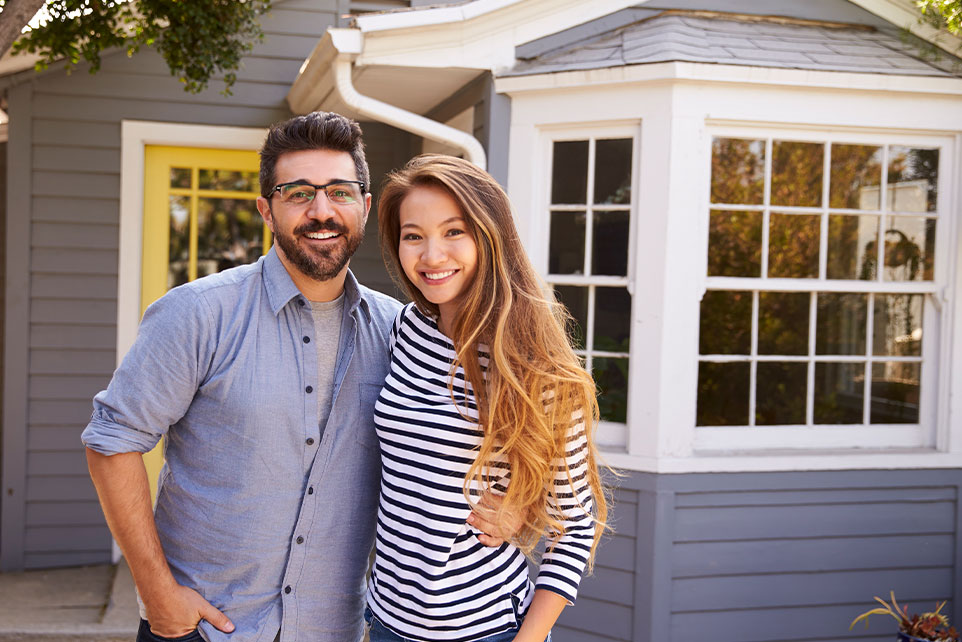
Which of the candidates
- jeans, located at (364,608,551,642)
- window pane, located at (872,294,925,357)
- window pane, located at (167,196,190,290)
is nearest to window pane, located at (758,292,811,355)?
window pane, located at (872,294,925,357)

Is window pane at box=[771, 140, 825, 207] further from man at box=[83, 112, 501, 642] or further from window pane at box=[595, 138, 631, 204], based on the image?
man at box=[83, 112, 501, 642]

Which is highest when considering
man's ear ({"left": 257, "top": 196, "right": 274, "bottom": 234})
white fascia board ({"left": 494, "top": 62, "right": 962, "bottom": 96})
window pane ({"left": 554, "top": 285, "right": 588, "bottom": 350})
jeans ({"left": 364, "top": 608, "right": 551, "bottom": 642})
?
white fascia board ({"left": 494, "top": 62, "right": 962, "bottom": 96})

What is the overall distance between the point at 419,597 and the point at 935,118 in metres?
3.30

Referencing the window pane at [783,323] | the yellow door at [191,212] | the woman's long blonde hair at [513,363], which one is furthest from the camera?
the yellow door at [191,212]

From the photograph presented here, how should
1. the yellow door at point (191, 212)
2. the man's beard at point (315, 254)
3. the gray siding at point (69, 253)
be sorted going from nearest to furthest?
the man's beard at point (315, 254), the gray siding at point (69, 253), the yellow door at point (191, 212)

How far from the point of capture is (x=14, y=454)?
4895 millimetres

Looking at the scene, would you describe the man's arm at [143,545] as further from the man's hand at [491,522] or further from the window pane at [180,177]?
the window pane at [180,177]

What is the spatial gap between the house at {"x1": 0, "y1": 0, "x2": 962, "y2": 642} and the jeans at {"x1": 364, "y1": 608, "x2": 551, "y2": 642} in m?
1.97

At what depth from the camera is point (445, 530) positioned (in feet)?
5.67

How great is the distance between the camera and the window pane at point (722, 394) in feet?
12.5

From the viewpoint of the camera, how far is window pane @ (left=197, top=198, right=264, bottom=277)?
5.18 meters

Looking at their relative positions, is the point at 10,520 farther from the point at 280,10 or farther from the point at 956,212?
the point at 956,212

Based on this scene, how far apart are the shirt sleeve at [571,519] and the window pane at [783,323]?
2.34 meters

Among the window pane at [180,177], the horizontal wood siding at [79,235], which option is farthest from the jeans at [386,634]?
the window pane at [180,177]
